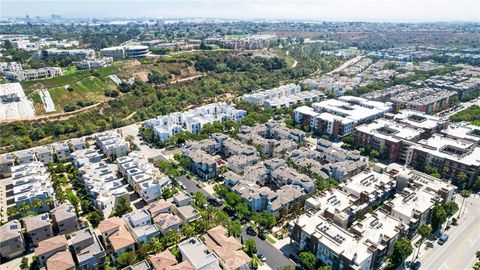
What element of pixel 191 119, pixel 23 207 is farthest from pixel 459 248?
pixel 23 207

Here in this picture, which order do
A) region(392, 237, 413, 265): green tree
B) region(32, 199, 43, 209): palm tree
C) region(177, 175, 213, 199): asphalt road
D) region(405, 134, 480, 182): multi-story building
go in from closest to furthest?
1. region(392, 237, 413, 265): green tree
2. region(32, 199, 43, 209): palm tree
3. region(177, 175, 213, 199): asphalt road
4. region(405, 134, 480, 182): multi-story building

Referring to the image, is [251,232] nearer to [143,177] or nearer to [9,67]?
[143,177]

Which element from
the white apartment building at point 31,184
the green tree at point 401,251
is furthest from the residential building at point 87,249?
the green tree at point 401,251

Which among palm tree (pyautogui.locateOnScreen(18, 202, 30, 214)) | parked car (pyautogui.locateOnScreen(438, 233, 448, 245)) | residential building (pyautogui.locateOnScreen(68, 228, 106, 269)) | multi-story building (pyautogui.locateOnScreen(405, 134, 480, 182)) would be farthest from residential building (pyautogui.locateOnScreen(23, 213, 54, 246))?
multi-story building (pyautogui.locateOnScreen(405, 134, 480, 182))

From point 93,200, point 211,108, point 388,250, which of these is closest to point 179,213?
point 93,200

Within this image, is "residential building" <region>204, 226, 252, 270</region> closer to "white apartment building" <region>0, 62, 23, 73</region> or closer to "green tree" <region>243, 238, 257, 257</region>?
"green tree" <region>243, 238, 257, 257</region>

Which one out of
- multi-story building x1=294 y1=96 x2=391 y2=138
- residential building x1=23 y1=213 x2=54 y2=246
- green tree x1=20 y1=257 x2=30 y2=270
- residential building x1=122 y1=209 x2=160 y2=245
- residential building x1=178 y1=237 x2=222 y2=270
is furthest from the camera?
multi-story building x1=294 y1=96 x2=391 y2=138

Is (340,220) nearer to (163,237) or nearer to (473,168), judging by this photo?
(163,237)
